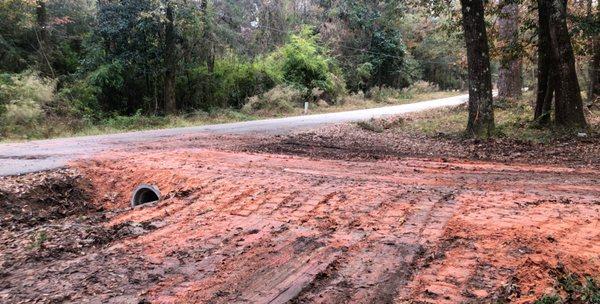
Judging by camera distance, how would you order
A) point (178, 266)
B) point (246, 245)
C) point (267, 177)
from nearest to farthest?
point (178, 266) → point (246, 245) → point (267, 177)

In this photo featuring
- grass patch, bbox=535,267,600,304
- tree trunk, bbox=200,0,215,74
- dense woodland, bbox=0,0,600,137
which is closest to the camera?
grass patch, bbox=535,267,600,304

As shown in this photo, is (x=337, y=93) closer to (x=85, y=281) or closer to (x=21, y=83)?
(x=21, y=83)

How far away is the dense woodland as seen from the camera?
12.6 meters

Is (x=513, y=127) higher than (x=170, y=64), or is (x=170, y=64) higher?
(x=170, y=64)

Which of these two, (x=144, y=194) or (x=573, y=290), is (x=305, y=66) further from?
(x=573, y=290)

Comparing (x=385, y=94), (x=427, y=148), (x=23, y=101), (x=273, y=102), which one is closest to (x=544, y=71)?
(x=427, y=148)

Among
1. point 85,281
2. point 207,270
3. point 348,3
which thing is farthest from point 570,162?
point 348,3

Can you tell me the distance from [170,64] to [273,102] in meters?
5.83

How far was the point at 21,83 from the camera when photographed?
56.2 feet

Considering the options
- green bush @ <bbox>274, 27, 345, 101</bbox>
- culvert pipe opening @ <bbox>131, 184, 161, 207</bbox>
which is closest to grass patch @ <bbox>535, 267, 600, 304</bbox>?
culvert pipe opening @ <bbox>131, 184, 161, 207</bbox>

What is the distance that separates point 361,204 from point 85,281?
9.38 feet

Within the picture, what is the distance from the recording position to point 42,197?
716 centimetres

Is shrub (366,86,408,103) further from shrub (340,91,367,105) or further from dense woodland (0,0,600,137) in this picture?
dense woodland (0,0,600,137)

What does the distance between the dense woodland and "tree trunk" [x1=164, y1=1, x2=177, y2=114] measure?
48mm
